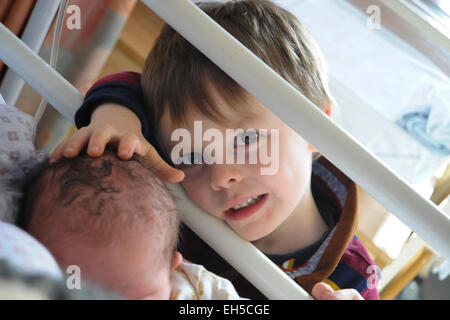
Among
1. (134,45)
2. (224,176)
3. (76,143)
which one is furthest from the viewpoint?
(134,45)

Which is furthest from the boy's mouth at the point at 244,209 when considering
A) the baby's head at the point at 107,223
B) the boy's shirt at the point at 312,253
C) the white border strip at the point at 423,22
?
the white border strip at the point at 423,22

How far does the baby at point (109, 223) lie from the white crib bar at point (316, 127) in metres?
0.15

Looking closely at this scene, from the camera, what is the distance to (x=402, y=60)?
133cm

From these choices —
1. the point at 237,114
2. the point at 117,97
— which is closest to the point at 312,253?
the point at 237,114

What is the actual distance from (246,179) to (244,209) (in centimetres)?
5

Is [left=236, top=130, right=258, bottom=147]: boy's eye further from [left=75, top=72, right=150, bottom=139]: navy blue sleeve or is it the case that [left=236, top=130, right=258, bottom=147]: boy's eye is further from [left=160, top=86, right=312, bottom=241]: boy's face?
[left=75, top=72, right=150, bottom=139]: navy blue sleeve

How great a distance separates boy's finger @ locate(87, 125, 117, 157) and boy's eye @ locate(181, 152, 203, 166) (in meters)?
0.20

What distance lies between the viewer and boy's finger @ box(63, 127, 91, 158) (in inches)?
18.7

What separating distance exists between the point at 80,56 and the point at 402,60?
0.94m

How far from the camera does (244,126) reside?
0.68 m

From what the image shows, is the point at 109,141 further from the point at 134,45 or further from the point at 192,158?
the point at 134,45

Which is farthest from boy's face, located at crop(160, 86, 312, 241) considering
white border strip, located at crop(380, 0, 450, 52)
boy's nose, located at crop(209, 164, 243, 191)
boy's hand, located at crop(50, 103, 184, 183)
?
white border strip, located at crop(380, 0, 450, 52)

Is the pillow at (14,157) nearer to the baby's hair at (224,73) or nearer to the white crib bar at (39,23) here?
the baby's hair at (224,73)
